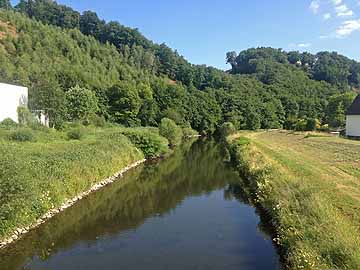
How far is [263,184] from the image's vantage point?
23.2 metres

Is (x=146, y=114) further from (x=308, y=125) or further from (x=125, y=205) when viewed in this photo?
(x=125, y=205)

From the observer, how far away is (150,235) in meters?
19.5

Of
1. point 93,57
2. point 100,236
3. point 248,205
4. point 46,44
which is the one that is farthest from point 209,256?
point 93,57

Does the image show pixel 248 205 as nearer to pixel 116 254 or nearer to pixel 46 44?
pixel 116 254

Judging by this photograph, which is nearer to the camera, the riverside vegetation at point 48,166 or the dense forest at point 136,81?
the riverside vegetation at point 48,166

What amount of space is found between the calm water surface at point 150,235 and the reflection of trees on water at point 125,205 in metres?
0.04

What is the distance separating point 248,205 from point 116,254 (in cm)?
1118

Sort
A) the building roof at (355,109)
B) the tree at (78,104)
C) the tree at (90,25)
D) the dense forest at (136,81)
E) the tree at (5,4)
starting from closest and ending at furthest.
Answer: the tree at (78,104) < the building roof at (355,109) < the dense forest at (136,81) < the tree at (90,25) < the tree at (5,4)

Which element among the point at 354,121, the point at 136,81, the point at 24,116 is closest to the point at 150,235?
the point at 24,116

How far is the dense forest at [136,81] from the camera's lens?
6669 centimetres

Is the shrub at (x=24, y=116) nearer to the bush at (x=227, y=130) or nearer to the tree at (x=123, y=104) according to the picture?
the tree at (x=123, y=104)

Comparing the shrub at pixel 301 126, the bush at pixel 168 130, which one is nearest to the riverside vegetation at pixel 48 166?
the bush at pixel 168 130

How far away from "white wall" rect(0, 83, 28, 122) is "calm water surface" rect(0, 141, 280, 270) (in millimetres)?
19345

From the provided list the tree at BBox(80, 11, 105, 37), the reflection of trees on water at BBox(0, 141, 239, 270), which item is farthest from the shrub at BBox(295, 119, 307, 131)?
the tree at BBox(80, 11, 105, 37)
